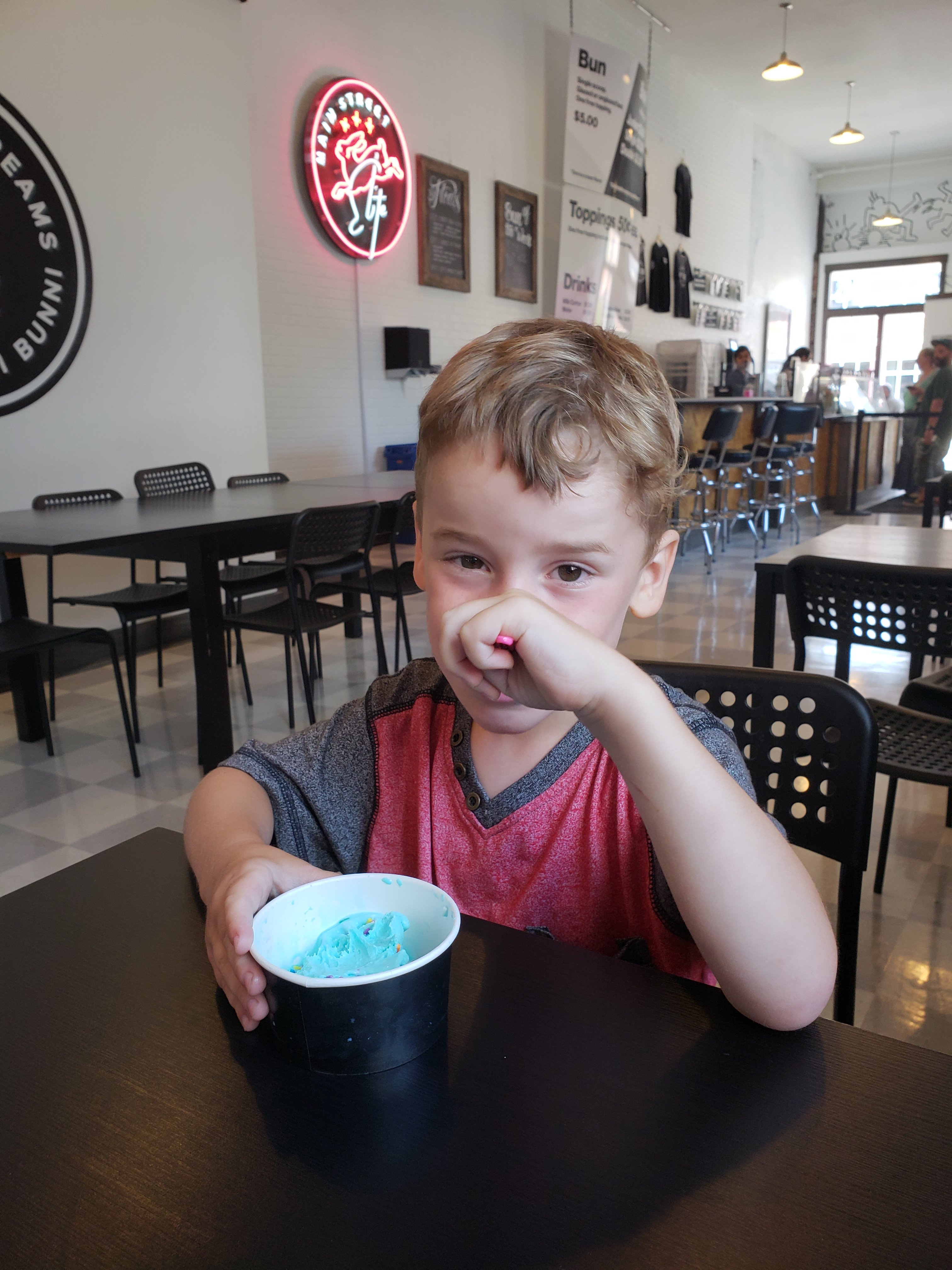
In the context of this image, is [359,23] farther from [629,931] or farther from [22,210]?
[629,931]

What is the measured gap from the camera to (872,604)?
1.76 meters

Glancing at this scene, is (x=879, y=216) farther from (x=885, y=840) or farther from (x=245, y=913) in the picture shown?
(x=245, y=913)

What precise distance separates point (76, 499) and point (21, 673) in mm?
859

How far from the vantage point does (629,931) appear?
80cm

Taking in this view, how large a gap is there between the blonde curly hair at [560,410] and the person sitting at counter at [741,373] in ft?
28.5

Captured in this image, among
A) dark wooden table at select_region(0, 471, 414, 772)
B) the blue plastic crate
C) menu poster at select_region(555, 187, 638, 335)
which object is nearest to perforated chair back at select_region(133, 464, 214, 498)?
dark wooden table at select_region(0, 471, 414, 772)

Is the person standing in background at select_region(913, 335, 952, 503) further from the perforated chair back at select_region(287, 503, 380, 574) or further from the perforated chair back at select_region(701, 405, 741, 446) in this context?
the perforated chair back at select_region(287, 503, 380, 574)

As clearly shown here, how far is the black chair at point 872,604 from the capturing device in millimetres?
1675

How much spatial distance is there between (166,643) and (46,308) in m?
1.61

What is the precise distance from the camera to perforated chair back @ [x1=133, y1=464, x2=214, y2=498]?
3719 millimetres

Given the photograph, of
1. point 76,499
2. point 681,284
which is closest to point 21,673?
point 76,499

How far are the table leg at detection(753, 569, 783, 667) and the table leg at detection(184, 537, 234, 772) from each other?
→ 1568 mm

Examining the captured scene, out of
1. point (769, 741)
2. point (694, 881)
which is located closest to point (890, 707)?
point (769, 741)

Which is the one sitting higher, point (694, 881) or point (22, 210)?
point (22, 210)
